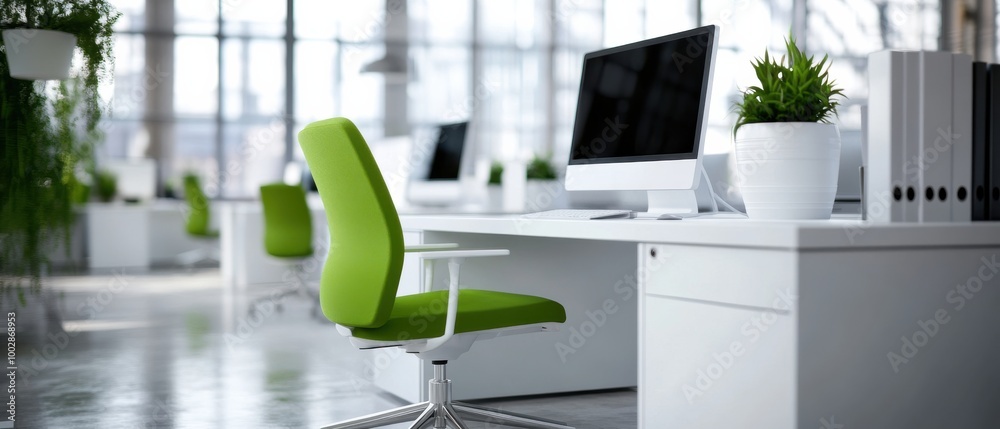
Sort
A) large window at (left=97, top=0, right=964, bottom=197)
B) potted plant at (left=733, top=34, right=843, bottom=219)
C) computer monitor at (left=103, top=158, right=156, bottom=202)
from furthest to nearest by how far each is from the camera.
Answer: large window at (left=97, top=0, right=964, bottom=197) → computer monitor at (left=103, top=158, right=156, bottom=202) → potted plant at (left=733, top=34, right=843, bottom=219)

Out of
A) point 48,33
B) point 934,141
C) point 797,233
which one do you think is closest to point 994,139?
point 934,141

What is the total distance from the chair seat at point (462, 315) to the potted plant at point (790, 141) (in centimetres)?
68

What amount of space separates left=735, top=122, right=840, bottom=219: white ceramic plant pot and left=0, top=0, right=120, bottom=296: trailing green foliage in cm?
218

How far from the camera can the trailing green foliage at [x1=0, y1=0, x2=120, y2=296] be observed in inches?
115

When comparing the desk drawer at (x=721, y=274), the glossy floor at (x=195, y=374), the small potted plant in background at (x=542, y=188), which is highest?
the small potted plant in background at (x=542, y=188)

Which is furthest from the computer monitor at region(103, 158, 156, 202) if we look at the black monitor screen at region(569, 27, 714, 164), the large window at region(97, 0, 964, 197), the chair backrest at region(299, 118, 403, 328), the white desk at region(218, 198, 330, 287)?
the chair backrest at region(299, 118, 403, 328)

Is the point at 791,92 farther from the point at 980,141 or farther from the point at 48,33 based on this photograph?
the point at 48,33

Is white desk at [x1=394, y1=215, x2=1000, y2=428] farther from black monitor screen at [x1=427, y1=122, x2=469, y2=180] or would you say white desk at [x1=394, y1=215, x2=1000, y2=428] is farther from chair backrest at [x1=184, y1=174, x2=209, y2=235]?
chair backrest at [x1=184, y1=174, x2=209, y2=235]

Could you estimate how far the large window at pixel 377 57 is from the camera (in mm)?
11570

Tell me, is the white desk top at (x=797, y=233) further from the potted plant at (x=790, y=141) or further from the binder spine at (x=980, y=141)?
the potted plant at (x=790, y=141)

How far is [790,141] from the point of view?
2.31 metres

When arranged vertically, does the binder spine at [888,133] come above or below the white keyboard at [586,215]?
above

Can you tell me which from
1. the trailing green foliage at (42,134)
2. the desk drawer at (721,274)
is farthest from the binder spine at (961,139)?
the trailing green foliage at (42,134)

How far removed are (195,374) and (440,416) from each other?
1905mm
